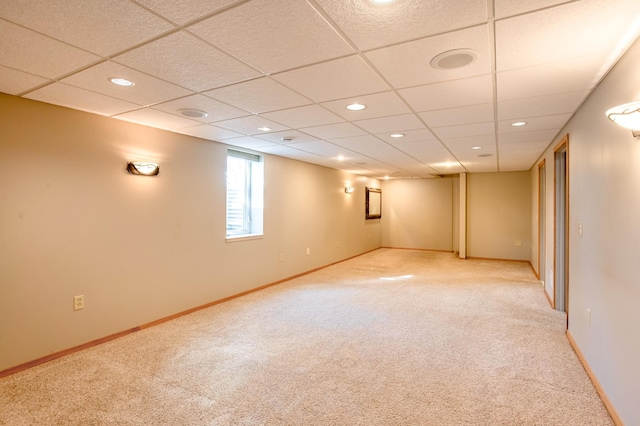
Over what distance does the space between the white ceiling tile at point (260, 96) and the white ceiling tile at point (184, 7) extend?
0.75 m

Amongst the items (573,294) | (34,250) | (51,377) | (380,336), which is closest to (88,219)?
(34,250)

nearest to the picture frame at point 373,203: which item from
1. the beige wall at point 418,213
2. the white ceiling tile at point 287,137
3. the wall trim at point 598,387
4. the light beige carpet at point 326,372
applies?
→ the beige wall at point 418,213

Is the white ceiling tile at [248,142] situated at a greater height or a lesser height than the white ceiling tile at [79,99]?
greater

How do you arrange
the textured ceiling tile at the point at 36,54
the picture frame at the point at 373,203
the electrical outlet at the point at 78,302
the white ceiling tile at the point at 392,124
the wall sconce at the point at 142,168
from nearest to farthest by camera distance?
the textured ceiling tile at the point at 36,54
the electrical outlet at the point at 78,302
the white ceiling tile at the point at 392,124
the wall sconce at the point at 142,168
the picture frame at the point at 373,203

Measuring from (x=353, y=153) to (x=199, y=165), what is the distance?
235 centimetres

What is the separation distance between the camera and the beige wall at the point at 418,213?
9266mm

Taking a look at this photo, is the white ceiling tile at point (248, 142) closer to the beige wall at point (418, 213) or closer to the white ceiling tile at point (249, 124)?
the white ceiling tile at point (249, 124)

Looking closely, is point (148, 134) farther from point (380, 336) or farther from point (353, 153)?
point (380, 336)

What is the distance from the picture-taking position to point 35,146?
2711 millimetres

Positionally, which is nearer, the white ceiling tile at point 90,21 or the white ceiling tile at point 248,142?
the white ceiling tile at point 90,21

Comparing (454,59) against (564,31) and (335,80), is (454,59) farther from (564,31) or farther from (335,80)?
(335,80)

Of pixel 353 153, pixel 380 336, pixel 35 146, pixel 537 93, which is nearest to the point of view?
pixel 537 93

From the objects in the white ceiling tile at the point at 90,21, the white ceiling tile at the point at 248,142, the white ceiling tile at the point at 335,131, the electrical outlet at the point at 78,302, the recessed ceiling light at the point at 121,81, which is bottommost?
the electrical outlet at the point at 78,302

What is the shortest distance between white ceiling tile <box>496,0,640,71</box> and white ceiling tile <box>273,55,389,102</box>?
760mm
